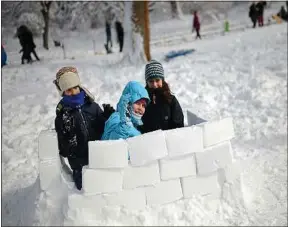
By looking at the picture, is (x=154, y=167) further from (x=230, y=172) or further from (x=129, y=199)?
(x=230, y=172)

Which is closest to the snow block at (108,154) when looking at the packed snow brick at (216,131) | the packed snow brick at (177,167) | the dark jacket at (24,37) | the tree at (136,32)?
the packed snow brick at (177,167)

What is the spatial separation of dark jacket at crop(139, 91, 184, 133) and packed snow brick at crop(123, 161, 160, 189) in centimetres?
66

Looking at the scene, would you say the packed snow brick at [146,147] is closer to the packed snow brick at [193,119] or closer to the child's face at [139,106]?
the child's face at [139,106]

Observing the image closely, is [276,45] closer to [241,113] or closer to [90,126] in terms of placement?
[241,113]

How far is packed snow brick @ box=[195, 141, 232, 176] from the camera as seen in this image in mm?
3318

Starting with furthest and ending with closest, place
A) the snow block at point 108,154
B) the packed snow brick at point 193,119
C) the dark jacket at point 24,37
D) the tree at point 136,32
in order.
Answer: the dark jacket at point 24,37 → the tree at point 136,32 → the packed snow brick at point 193,119 → the snow block at point 108,154

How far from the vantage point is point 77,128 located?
3254mm

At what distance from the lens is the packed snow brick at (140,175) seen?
3137 millimetres

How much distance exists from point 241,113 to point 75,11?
1990cm

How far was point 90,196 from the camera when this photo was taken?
10.2 ft

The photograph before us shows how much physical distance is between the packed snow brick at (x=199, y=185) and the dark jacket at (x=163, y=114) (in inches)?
26.6

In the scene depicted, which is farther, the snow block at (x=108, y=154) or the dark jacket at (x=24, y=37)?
the dark jacket at (x=24, y=37)

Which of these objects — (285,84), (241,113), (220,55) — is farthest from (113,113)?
(220,55)

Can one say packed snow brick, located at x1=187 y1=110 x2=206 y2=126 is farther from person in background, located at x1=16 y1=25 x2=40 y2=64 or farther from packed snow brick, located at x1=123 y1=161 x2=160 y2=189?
person in background, located at x1=16 y1=25 x2=40 y2=64
